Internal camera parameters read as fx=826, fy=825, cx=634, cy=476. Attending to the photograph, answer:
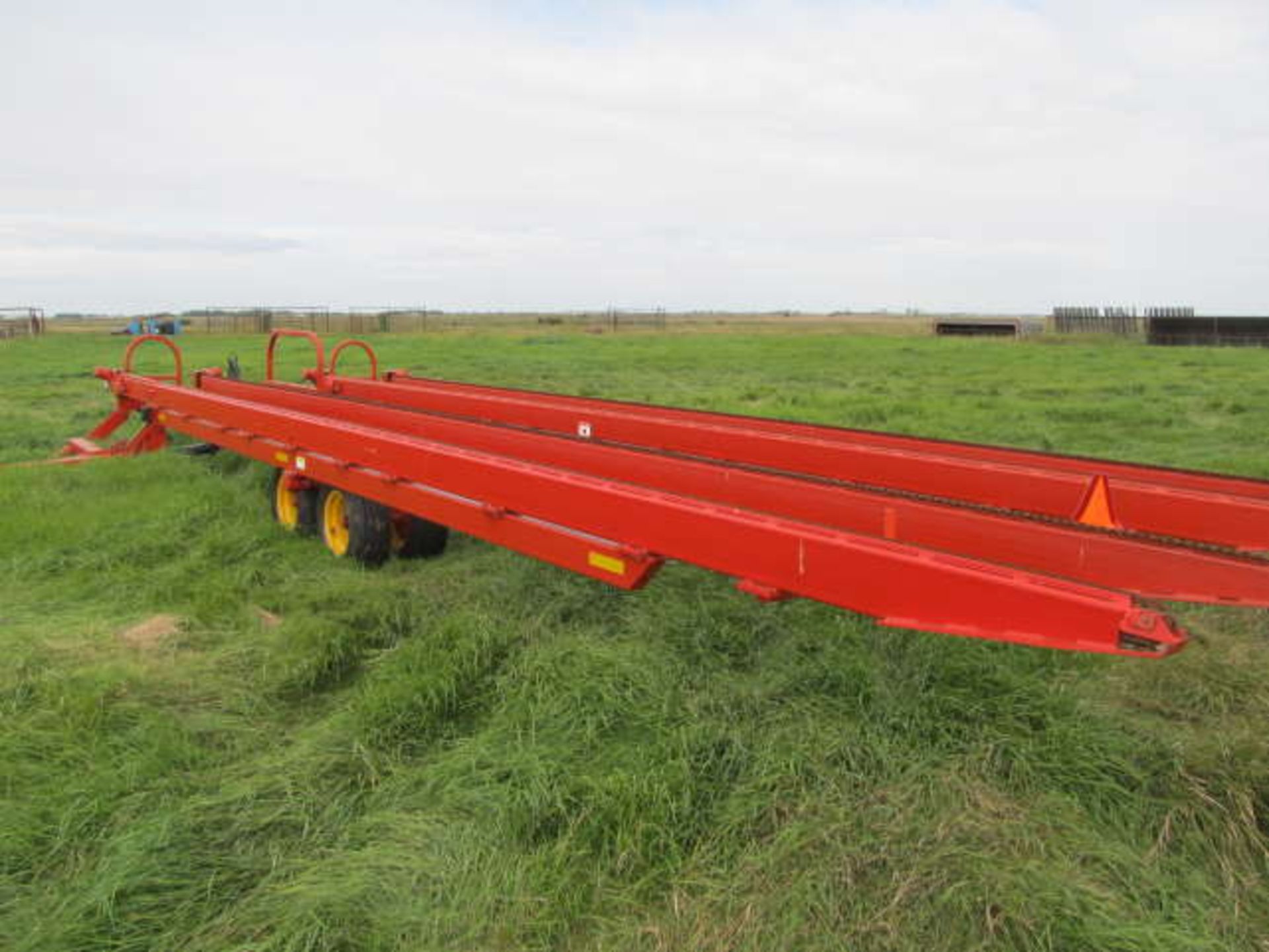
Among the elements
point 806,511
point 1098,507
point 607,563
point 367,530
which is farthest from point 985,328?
point 607,563

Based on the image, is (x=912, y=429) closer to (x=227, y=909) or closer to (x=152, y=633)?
(x=152, y=633)

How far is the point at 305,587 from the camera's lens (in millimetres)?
4559

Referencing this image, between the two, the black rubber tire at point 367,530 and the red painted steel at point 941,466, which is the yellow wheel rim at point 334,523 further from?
the red painted steel at point 941,466

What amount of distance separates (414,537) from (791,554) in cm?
318

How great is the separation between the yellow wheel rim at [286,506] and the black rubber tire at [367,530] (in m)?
0.93

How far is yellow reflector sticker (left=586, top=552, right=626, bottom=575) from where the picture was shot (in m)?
2.91

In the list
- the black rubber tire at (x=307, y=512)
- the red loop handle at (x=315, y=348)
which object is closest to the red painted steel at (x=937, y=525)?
the black rubber tire at (x=307, y=512)

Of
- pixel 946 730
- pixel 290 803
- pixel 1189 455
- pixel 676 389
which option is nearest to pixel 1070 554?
pixel 946 730

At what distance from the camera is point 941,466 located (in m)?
3.66

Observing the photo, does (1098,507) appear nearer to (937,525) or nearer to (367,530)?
(937,525)

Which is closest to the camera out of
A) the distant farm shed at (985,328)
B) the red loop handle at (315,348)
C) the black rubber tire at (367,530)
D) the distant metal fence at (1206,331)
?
the black rubber tire at (367,530)

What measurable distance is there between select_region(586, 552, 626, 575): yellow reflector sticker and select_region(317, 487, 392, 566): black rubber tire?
85.6 inches

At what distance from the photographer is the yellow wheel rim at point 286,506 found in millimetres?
5703

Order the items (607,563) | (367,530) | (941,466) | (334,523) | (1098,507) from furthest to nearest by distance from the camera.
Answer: (334,523)
(367,530)
(941,466)
(607,563)
(1098,507)
